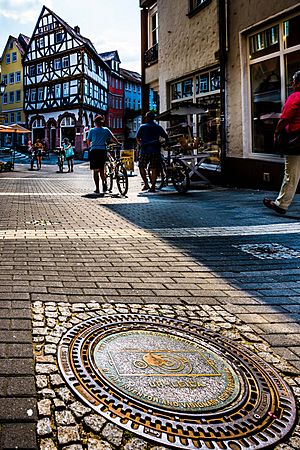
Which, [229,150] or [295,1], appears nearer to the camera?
[295,1]

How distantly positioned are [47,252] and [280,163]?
6911 millimetres

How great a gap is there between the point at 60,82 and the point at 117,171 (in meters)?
44.8

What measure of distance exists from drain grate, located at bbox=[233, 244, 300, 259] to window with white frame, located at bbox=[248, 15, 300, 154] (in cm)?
628

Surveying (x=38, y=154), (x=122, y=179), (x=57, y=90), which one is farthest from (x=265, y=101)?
(x=57, y=90)

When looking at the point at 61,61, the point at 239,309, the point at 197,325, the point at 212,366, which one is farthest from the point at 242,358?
the point at 61,61

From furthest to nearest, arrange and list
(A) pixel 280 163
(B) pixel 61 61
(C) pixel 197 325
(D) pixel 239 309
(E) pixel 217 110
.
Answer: (B) pixel 61 61 < (E) pixel 217 110 < (A) pixel 280 163 < (D) pixel 239 309 < (C) pixel 197 325

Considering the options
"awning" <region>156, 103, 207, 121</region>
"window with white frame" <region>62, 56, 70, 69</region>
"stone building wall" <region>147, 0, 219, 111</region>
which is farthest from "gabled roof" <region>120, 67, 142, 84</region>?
"awning" <region>156, 103, 207, 121</region>

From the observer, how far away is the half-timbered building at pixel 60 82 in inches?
2010

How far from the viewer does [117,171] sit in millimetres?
11773

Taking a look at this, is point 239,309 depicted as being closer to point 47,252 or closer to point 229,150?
point 47,252

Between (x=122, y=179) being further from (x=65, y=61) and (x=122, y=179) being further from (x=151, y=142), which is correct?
(x=65, y=61)

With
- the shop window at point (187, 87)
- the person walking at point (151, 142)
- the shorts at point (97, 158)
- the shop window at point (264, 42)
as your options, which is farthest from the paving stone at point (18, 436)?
the shop window at point (187, 87)

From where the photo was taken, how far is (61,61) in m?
52.7

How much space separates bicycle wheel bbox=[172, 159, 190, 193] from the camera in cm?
1116
